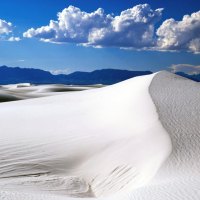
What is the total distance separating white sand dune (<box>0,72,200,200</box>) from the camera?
753cm

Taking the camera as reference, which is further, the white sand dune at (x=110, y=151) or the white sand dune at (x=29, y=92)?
the white sand dune at (x=29, y=92)

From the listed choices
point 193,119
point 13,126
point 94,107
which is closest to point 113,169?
point 193,119

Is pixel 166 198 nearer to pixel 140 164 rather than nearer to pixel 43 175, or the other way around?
pixel 140 164

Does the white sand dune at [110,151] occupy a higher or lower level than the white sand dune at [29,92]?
higher

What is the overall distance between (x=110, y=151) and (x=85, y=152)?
0.80 m

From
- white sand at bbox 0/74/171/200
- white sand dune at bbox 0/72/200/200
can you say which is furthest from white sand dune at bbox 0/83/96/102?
white sand at bbox 0/74/171/200

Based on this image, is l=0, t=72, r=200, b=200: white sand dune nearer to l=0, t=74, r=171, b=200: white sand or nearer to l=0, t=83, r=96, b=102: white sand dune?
l=0, t=74, r=171, b=200: white sand

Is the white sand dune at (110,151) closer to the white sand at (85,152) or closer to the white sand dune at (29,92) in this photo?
the white sand at (85,152)

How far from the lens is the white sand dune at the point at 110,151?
7.53 m

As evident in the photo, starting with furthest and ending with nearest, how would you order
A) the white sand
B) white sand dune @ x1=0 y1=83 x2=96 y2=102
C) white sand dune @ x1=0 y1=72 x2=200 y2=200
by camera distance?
white sand dune @ x1=0 y1=83 x2=96 y2=102 → the white sand → white sand dune @ x1=0 y1=72 x2=200 y2=200

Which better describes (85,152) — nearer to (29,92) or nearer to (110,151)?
(110,151)

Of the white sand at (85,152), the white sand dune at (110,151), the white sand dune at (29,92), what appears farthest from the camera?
the white sand dune at (29,92)

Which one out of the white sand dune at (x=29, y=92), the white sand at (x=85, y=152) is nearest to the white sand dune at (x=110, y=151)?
the white sand at (x=85, y=152)

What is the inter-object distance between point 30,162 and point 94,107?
22.5 ft
